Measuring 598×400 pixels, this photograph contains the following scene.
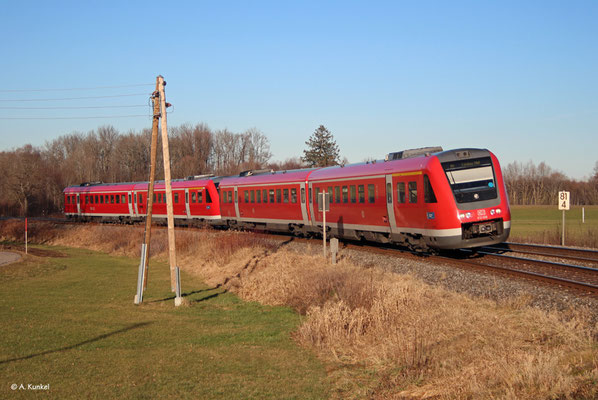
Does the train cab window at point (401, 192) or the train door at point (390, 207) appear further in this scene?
the train door at point (390, 207)

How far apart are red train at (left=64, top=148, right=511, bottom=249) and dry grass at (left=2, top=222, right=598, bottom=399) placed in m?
3.25

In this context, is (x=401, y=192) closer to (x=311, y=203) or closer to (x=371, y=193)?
(x=371, y=193)

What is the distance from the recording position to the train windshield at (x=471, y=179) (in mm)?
16703

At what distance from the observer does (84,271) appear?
21984 mm

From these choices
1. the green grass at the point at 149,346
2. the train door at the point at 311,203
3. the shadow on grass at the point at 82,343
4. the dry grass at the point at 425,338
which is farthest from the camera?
the train door at the point at 311,203

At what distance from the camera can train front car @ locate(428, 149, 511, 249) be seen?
54.2 ft

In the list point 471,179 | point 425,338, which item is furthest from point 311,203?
point 425,338

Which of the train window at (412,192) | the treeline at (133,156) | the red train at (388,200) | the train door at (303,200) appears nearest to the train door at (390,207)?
the red train at (388,200)

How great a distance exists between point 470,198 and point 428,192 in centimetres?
124

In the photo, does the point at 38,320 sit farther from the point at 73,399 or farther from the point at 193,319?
the point at 73,399

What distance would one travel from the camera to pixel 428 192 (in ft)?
56.3

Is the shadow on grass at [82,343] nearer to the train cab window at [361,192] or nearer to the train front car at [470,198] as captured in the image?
the train front car at [470,198]

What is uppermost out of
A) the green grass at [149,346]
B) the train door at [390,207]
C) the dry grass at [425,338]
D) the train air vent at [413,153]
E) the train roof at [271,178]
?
the train air vent at [413,153]

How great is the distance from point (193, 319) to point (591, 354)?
898cm
